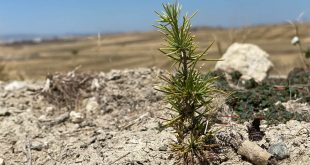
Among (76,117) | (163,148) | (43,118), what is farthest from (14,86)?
(163,148)

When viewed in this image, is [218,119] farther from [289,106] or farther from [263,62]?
[263,62]

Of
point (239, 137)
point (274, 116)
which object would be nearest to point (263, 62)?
point (274, 116)

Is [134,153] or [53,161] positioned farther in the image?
[53,161]

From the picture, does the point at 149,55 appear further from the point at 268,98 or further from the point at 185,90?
the point at 185,90

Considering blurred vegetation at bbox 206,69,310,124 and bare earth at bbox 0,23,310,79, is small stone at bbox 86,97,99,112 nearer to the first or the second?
bare earth at bbox 0,23,310,79

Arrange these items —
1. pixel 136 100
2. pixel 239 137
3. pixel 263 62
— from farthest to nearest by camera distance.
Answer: pixel 263 62, pixel 136 100, pixel 239 137

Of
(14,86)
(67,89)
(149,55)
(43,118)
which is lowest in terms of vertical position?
(149,55)
